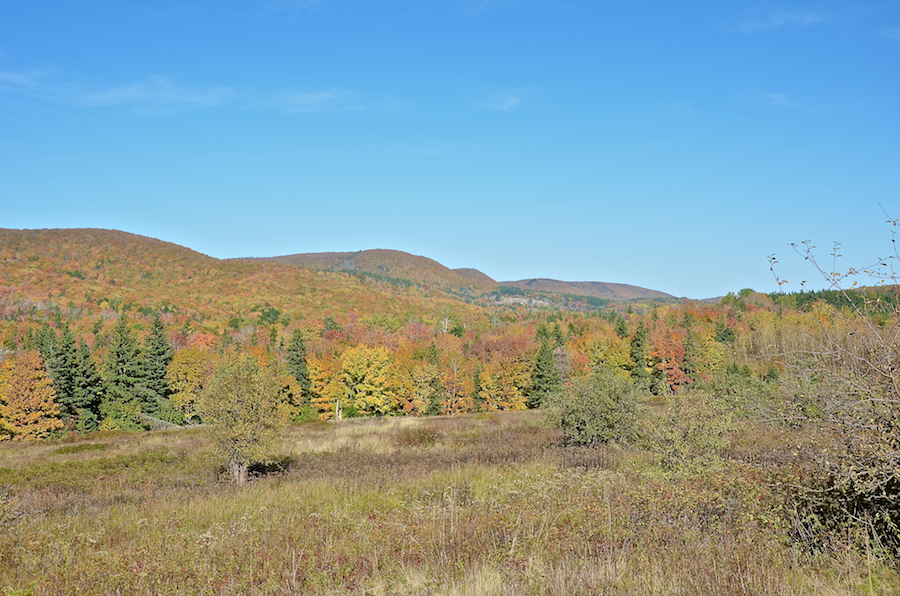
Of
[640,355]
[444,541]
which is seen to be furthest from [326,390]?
[444,541]

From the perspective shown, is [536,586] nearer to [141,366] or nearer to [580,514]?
[580,514]

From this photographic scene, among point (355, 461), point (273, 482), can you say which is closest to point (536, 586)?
point (273, 482)

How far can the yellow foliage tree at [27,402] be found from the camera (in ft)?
149

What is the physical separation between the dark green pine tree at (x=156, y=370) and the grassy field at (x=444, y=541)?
42371 millimetres

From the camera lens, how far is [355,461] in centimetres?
2211

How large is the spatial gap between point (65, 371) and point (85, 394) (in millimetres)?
2757

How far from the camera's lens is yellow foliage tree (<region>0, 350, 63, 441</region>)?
4541cm

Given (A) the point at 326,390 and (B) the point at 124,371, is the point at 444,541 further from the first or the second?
(B) the point at 124,371

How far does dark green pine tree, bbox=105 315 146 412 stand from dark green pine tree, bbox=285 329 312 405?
1428 centimetres

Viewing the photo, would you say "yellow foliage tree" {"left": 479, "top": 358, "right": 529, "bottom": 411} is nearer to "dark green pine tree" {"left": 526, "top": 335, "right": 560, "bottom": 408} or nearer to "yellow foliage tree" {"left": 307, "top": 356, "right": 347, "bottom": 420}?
"dark green pine tree" {"left": 526, "top": 335, "right": 560, "bottom": 408}

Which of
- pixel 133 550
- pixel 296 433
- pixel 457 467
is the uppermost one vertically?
pixel 133 550

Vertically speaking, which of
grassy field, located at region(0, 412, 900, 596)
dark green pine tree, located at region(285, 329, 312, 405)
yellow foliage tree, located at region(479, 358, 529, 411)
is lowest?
yellow foliage tree, located at region(479, 358, 529, 411)

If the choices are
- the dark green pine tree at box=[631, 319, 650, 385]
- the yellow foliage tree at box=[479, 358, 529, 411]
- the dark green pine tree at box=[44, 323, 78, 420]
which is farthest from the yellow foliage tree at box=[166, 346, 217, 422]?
the dark green pine tree at box=[631, 319, 650, 385]

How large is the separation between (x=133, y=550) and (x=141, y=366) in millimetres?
53855
